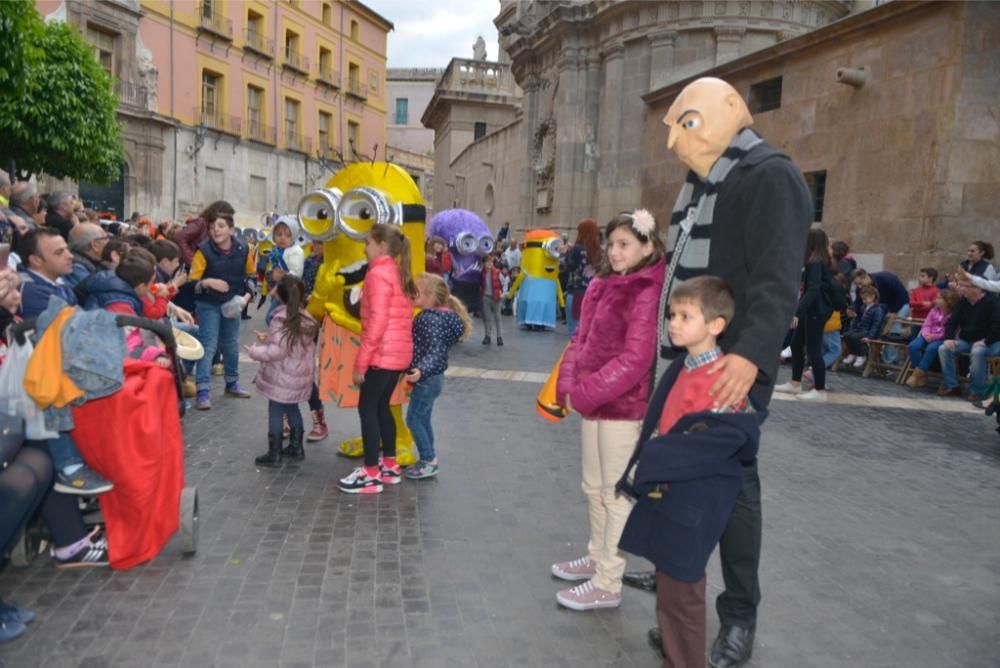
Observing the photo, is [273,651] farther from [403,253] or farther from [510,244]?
[510,244]

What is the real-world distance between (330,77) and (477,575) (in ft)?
128

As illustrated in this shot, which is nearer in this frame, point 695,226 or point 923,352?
point 695,226

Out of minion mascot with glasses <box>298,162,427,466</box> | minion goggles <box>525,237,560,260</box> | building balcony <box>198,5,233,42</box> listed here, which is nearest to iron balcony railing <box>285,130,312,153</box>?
building balcony <box>198,5,233,42</box>

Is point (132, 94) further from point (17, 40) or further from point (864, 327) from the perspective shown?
point (864, 327)

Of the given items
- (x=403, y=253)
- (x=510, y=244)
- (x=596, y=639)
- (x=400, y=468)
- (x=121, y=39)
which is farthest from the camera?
(x=121, y=39)

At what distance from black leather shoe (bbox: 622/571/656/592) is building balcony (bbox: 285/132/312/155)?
115ft

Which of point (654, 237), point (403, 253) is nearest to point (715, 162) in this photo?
point (654, 237)

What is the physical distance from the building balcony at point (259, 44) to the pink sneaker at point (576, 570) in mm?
33982

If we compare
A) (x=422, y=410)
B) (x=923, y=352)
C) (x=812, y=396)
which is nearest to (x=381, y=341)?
(x=422, y=410)

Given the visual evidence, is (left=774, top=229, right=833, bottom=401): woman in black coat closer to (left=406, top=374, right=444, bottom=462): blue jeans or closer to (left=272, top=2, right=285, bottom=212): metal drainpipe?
(left=406, top=374, right=444, bottom=462): blue jeans

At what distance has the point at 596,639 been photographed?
308cm

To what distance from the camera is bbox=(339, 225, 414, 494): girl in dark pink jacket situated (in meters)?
4.51

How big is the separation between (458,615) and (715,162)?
6.95 feet

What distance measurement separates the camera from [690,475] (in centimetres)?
247
